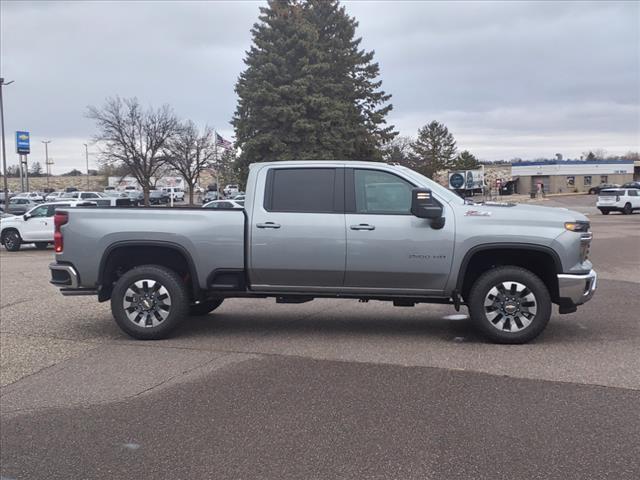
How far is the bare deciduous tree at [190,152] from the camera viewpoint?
5294cm

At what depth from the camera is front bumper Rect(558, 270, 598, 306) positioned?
6355 mm

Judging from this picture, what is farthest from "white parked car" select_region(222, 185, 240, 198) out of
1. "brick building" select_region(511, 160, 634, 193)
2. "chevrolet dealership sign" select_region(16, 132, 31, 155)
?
"brick building" select_region(511, 160, 634, 193)

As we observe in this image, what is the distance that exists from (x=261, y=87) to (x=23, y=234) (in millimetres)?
20444

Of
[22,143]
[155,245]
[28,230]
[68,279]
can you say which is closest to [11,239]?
[28,230]

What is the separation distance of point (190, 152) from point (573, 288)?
170 ft

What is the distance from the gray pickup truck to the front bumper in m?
0.01

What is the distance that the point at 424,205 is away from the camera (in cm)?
634

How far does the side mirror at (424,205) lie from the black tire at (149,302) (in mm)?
2830

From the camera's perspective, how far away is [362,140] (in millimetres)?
43781

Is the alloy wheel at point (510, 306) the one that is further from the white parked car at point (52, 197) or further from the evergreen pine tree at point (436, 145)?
the evergreen pine tree at point (436, 145)

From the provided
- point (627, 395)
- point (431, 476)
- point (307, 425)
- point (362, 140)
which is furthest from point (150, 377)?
point (362, 140)

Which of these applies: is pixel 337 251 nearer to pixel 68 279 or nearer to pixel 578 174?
pixel 68 279

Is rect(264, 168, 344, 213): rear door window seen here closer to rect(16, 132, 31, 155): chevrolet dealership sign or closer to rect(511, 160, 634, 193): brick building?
rect(16, 132, 31, 155): chevrolet dealership sign

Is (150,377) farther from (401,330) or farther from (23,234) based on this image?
(23,234)
